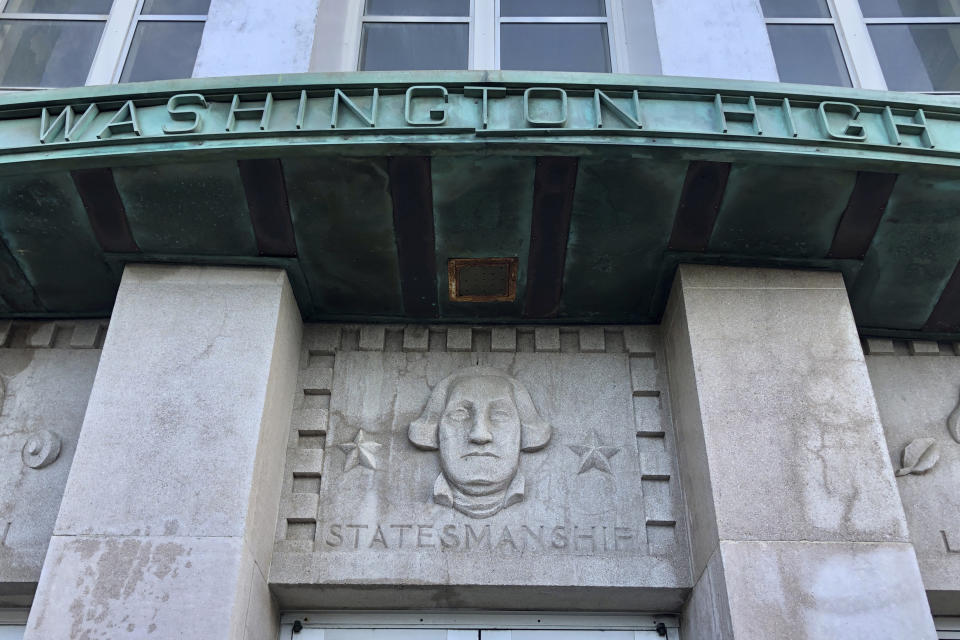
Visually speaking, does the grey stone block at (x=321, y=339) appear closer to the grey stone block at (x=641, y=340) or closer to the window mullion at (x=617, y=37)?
the grey stone block at (x=641, y=340)

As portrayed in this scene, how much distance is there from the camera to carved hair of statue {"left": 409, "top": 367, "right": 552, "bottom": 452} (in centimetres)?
687

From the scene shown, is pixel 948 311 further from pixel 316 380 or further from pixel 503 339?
pixel 316 380

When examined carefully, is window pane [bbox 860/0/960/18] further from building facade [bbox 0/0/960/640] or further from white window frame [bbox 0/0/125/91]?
white window frame [bbox 0/0/125/91]

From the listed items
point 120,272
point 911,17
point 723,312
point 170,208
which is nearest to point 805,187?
point 723,312

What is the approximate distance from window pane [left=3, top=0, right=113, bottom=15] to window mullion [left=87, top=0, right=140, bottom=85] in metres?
0.19

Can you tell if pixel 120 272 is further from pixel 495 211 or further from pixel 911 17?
pixel 911 17

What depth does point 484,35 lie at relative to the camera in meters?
8.72

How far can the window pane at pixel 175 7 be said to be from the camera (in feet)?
29.0

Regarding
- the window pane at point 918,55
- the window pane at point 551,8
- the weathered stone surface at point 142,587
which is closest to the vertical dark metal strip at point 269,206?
the weathered stone surface at point 142,587

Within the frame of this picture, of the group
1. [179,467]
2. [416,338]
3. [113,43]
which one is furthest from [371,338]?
[113,43]

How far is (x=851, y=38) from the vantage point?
8.58 m

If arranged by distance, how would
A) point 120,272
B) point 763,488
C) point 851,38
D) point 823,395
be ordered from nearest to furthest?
1. point 763,488
2. point 823,395
3. point 120,272
4. point 851,38

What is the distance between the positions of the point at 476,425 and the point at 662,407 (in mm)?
1428

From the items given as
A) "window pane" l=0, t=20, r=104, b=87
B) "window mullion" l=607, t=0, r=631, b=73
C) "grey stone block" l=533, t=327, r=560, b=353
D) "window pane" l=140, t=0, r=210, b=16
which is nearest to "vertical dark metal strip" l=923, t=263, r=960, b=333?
"grey stone block" l=533, t=327, r=560, b=353
